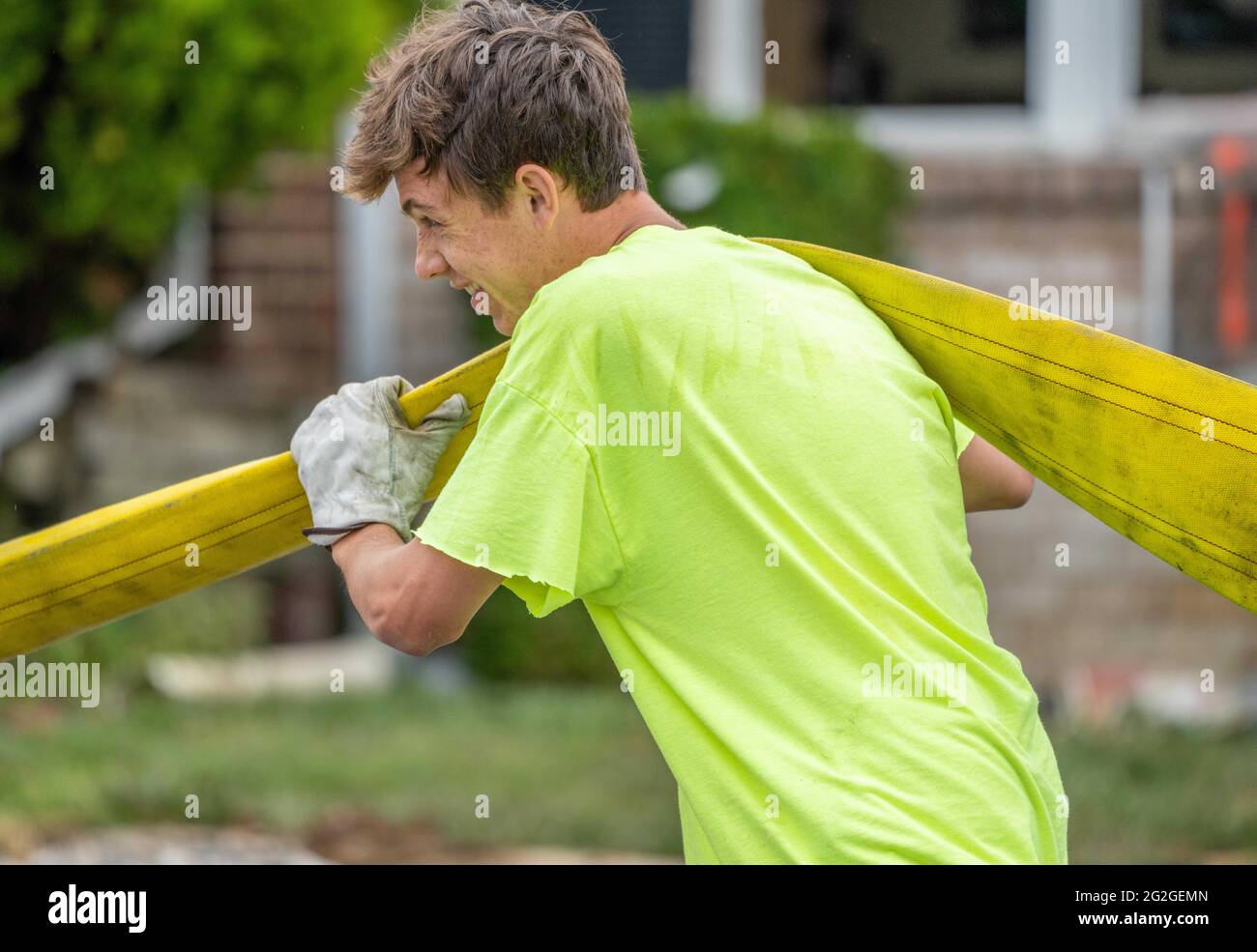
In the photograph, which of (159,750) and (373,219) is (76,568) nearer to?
(159,750)

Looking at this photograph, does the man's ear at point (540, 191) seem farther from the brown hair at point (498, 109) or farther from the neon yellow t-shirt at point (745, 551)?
the neon yellow t-shirt at point (745, 551)

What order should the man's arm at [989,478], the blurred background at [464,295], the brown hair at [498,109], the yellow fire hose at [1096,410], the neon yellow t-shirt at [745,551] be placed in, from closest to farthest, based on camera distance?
the neon yellow t-shirt at [745,551] < the brown hair at [498,109] < the yellow fire hose at [1096,410] < the man's arm at [989,478] < the blurred background at [464,295]

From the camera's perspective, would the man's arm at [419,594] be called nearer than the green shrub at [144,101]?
Yes

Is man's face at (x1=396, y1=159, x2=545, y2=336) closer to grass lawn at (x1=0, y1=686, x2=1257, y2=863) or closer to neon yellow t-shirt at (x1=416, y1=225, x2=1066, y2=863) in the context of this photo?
neon yellow t-shirt at (x1=416, y1=225, x2=1066, y2=863)

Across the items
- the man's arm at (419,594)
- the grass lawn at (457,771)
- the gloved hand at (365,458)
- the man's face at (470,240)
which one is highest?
the man's face at (470,240)

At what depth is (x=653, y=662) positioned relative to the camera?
78.6 inches

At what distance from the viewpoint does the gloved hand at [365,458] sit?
2.19 m

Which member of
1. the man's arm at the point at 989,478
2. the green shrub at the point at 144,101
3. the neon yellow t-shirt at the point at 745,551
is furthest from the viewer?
the green shrub at the point at 144,101

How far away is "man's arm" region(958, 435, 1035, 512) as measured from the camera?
2.44 meters

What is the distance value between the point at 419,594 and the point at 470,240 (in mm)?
488

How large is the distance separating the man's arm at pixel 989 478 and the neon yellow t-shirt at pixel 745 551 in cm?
45

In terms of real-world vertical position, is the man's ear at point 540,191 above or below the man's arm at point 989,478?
above

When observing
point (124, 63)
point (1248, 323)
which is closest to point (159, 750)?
point (124, 63)

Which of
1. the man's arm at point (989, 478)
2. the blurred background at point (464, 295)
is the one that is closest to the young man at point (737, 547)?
the man's arm at point (989, 478)
